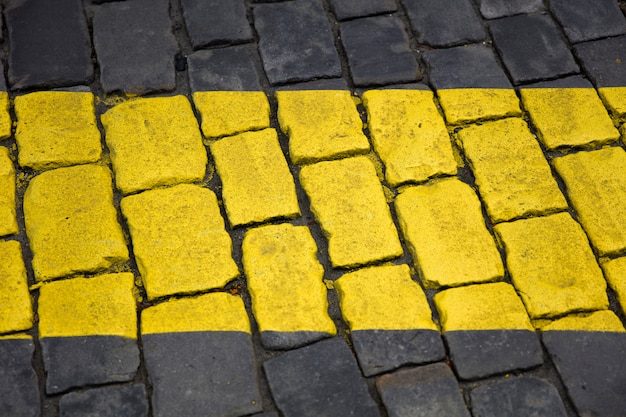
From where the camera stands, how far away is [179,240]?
298 centimetres

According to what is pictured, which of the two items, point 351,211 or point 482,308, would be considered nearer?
point 482,308

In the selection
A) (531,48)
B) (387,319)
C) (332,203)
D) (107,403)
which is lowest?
(107,403)

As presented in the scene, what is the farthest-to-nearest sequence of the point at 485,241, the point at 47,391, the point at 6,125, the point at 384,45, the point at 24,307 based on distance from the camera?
the point at 384,45 < the point at 6,125 < the point at 485,241 < the point at 24,307 < the point at 47,391

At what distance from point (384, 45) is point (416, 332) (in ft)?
5.03

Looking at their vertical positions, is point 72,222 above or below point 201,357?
above

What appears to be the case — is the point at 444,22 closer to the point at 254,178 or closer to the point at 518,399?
the point at 254,178

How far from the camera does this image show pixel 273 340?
274cm

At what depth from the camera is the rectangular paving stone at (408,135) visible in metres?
3.21

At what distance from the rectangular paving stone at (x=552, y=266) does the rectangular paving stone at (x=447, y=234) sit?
8cm

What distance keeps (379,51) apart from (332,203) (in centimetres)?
94

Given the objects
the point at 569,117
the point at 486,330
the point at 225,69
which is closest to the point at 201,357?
the point at 486,330

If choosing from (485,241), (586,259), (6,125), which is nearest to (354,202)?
(485,241)

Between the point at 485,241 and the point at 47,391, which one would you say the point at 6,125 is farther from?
the point at 485,241

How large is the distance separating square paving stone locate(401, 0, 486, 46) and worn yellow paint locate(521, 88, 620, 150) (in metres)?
0.43
